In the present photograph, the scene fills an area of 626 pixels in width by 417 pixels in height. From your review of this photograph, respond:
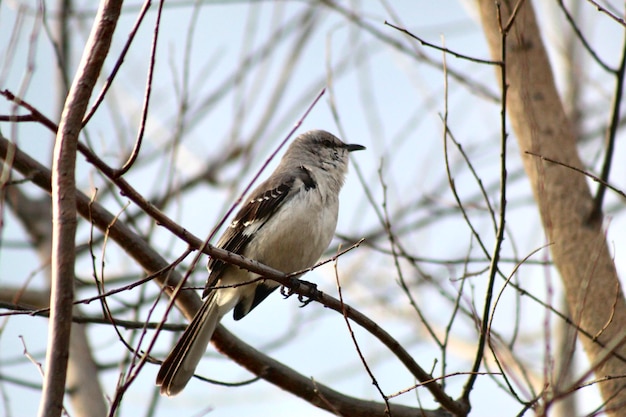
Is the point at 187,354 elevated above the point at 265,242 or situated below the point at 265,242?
below

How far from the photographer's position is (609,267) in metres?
4.16

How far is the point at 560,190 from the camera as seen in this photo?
4.45 meters

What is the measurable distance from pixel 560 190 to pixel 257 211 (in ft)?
6.43

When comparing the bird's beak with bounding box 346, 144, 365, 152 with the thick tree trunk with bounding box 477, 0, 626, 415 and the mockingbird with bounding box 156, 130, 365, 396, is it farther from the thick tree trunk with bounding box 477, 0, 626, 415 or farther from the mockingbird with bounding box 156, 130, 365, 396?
the thick tree trunk with bounding box 477, 0, 626, 415

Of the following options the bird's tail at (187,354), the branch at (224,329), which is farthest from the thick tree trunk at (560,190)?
the bird's tail at (187,354)

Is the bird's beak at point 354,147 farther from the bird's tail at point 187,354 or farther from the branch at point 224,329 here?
the bird's tail at point 187,354

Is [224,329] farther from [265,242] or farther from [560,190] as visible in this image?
[560,190]

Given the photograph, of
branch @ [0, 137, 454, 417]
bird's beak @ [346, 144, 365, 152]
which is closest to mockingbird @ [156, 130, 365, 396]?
branch @ [0, 137, 454, 417]

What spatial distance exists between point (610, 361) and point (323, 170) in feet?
7.85

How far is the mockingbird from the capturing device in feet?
13.8

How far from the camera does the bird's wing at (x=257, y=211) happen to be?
4758mm

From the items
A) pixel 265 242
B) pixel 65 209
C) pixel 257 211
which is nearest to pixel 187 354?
pixel 265 242

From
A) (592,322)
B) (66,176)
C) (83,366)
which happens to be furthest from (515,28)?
(83,366)

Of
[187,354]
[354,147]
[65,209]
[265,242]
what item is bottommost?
[65,209]
